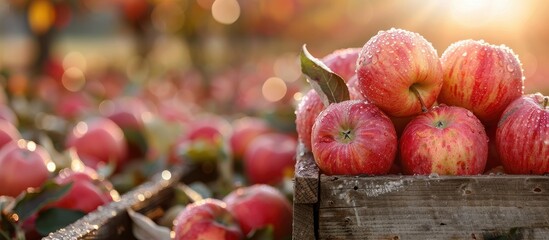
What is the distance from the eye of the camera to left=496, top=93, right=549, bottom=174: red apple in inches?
63.9

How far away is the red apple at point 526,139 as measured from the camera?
1.62 metres

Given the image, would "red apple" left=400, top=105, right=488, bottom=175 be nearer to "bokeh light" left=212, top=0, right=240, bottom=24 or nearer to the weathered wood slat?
the weathered wood slat

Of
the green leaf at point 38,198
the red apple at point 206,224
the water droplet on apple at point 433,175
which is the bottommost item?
the red apple at point 206,224

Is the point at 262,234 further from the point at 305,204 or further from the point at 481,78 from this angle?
the point at 481,78

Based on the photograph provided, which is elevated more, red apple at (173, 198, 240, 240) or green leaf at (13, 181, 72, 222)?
green leaf at (13, 181, 72, 222)

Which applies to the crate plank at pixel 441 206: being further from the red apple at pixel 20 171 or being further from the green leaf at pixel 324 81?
the red apple at pixel 20 171

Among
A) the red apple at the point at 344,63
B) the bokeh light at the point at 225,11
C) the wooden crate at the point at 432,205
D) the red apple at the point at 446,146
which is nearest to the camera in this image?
the wooden crate at the point at 432,205

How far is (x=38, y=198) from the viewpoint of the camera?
2146 millimetres

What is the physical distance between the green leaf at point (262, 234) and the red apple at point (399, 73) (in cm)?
49

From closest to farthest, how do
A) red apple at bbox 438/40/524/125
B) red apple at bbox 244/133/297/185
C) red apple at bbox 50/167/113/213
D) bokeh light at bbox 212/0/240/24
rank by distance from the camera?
red apple at bbox 438/40/524/125 → red apple at bbox 50/167/113/213 → red apple at bbox 244/133/297/185 → bokeh light at bbox 212/0/240/24

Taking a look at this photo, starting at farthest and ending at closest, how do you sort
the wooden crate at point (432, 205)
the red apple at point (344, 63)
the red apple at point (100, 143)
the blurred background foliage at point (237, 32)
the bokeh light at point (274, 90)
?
the blurred background foliage at point (237, 32) → the bokeh light at point (274, 90) → the red apple at point (100, 143) → the red apple at point (344, 63) → the wooden crate at point (432, 205)

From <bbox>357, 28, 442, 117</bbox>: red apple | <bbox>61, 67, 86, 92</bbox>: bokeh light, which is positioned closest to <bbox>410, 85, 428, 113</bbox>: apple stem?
<bbox>357, 28, 442, 117</bbox>: red apple

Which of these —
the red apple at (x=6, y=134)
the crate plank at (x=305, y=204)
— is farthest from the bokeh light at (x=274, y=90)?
the crate plank at (x=305, y=204)

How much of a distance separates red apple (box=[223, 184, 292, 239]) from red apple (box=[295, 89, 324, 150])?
272 millimetres
